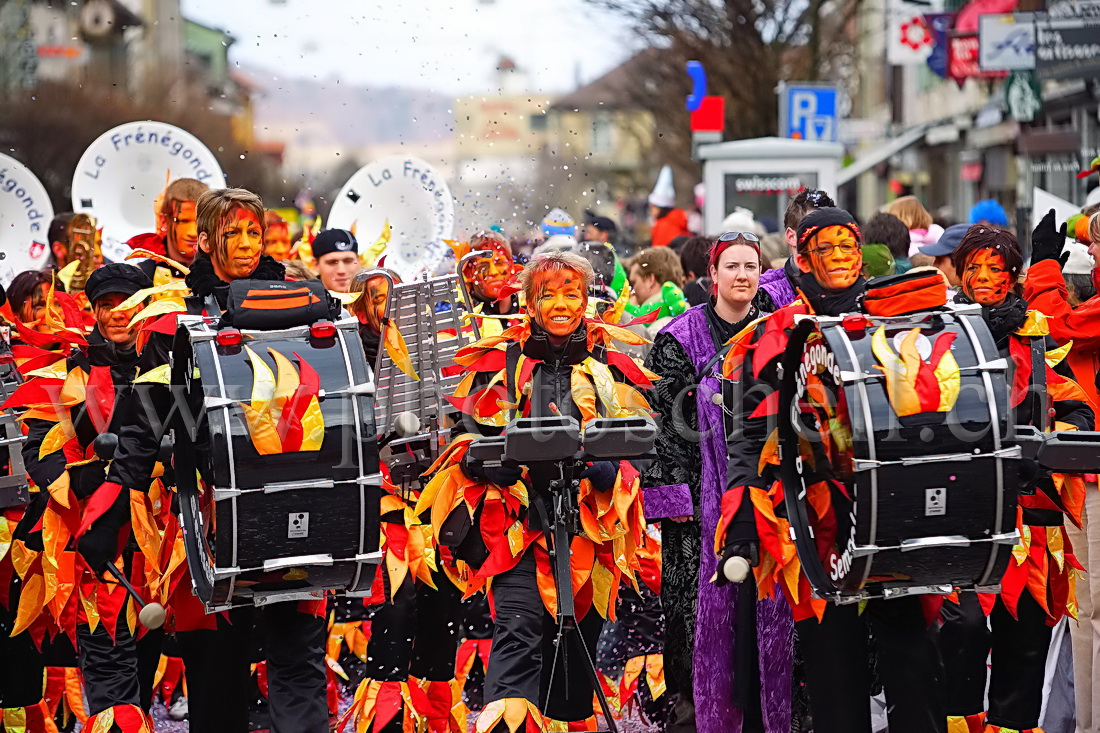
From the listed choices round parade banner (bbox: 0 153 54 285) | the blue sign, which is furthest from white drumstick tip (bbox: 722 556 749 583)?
the blue sign

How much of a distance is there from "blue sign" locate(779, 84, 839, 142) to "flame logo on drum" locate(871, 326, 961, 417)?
522 inches

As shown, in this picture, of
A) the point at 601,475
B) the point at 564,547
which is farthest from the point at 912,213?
the point at 564,547

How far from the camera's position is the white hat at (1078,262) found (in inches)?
252

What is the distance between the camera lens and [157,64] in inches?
1128

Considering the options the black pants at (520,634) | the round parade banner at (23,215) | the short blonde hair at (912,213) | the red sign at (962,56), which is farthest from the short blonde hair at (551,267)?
the red sign at (962,56)

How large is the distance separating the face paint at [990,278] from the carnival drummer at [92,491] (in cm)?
283

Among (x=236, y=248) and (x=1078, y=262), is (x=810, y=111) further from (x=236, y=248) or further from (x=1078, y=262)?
(x=236, y=248)

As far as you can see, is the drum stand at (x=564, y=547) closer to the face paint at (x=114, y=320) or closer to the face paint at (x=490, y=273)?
the face paint at (x=114, y=320)

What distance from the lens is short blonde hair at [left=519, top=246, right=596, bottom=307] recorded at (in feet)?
17.2

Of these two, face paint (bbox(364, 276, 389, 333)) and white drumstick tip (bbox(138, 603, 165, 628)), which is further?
face paint (bbox(364, 276, 389, 333))

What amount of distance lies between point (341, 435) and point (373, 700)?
172cm

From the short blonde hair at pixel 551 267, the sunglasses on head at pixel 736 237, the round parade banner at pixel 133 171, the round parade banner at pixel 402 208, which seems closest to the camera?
the short blonde hair at pixel 551 267

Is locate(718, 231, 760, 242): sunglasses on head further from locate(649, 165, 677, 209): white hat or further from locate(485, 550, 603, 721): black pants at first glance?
locate(649, 165, 677, 209): white hat

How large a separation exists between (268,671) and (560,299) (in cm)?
150
